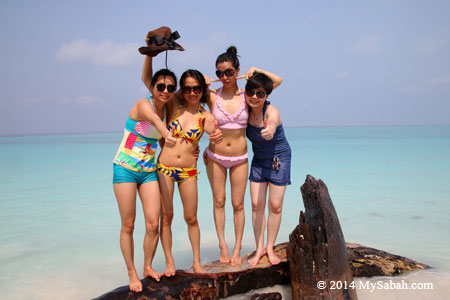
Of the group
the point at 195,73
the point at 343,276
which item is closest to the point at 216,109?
the point at 195,73

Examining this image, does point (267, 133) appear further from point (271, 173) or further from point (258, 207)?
point (258, 207)

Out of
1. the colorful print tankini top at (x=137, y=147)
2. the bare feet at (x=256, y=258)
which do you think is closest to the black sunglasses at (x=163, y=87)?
the colorful print tankini top at (x=137, y=147)

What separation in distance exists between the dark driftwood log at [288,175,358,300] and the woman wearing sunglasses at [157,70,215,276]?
1.15 m

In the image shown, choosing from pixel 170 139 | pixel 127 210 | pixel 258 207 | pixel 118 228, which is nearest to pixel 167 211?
pixel 127 210

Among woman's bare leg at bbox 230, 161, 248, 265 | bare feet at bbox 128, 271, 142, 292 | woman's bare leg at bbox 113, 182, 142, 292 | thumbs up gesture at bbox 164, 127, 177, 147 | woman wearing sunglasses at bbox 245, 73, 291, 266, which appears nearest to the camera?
thumbs up gesture at bbox 164, 127, 177, 147

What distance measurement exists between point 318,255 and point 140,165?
210 centimetres

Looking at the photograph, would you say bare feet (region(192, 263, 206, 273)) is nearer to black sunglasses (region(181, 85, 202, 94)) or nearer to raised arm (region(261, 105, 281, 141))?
raised arm (region(261, 105, 281, 141))

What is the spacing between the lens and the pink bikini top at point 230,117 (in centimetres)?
433

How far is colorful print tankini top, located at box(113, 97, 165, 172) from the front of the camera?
384 cm

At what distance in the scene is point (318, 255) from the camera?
371 centimetres

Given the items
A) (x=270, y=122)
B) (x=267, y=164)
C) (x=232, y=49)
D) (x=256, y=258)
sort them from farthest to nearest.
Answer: (x=267, y=164) < (x=256, y=258) < (x=232, y=49) < (x=270, y=122)

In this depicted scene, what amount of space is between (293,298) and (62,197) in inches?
392

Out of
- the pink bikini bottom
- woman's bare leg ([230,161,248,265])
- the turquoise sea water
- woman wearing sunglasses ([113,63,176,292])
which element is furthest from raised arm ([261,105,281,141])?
the turquoise sea water

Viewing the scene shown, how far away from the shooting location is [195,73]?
13.0 feet
